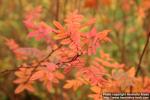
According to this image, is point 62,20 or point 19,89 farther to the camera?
point 62,20

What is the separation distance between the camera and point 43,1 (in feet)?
8.43

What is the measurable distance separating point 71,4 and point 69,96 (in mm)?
732

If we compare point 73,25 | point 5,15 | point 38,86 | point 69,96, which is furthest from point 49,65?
point 5,15

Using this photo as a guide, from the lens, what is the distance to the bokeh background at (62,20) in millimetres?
2148

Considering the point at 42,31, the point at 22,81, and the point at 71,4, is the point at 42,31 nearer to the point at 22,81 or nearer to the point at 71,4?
the point at 22,81

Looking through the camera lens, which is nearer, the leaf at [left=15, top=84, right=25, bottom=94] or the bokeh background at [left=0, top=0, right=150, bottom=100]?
the leaf at [left=15, top=84, right=25, bottom=94]

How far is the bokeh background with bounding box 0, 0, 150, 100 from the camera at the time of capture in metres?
2.15

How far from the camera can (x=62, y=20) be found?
2332 millimetres

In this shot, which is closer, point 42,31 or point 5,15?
point 42,31

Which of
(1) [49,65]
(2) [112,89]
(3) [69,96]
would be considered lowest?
(3) [69,96]

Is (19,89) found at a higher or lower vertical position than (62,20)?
lower

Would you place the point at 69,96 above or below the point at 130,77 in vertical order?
below

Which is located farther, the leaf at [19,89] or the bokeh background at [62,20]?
the bokeh background at [62,20]

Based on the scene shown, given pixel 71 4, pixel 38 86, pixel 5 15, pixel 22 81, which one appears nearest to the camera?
pixel 22 81
